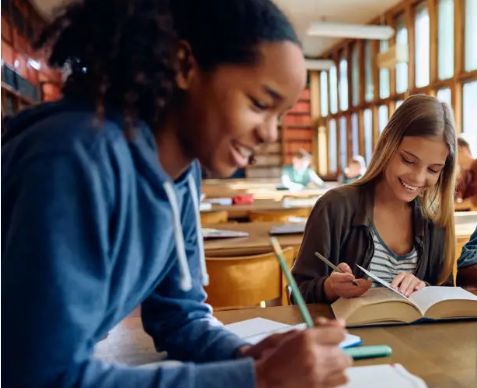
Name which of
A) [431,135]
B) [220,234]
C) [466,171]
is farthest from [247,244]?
[466,171]

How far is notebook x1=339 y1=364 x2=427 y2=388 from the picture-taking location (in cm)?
76

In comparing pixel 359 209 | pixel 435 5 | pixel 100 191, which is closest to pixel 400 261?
pixel 359 209

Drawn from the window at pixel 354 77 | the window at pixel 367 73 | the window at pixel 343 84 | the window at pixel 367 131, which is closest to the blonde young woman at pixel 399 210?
the window at pixel 367 131

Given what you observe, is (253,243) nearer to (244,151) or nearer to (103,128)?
(244,151)

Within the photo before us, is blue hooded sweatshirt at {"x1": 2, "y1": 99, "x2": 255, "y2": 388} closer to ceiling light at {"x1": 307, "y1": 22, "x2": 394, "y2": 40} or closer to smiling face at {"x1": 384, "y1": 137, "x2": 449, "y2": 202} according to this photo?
smiling face at {"x1": 384, "y1": 137, "x2": 449, "y2": 202}

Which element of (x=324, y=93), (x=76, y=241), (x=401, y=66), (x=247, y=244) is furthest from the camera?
(x=324, y=93)

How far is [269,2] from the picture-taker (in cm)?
69

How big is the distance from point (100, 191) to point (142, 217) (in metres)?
0.09

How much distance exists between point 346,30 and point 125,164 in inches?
281

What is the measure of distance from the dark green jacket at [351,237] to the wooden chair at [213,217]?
186 centimetres

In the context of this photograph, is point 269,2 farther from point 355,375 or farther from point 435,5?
point 435,5

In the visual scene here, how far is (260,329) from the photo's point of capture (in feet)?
3.41

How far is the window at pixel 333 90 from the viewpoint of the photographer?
1088 centimetres

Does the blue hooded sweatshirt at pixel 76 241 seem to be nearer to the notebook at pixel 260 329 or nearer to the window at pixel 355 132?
the notebook at pixel 260 329
